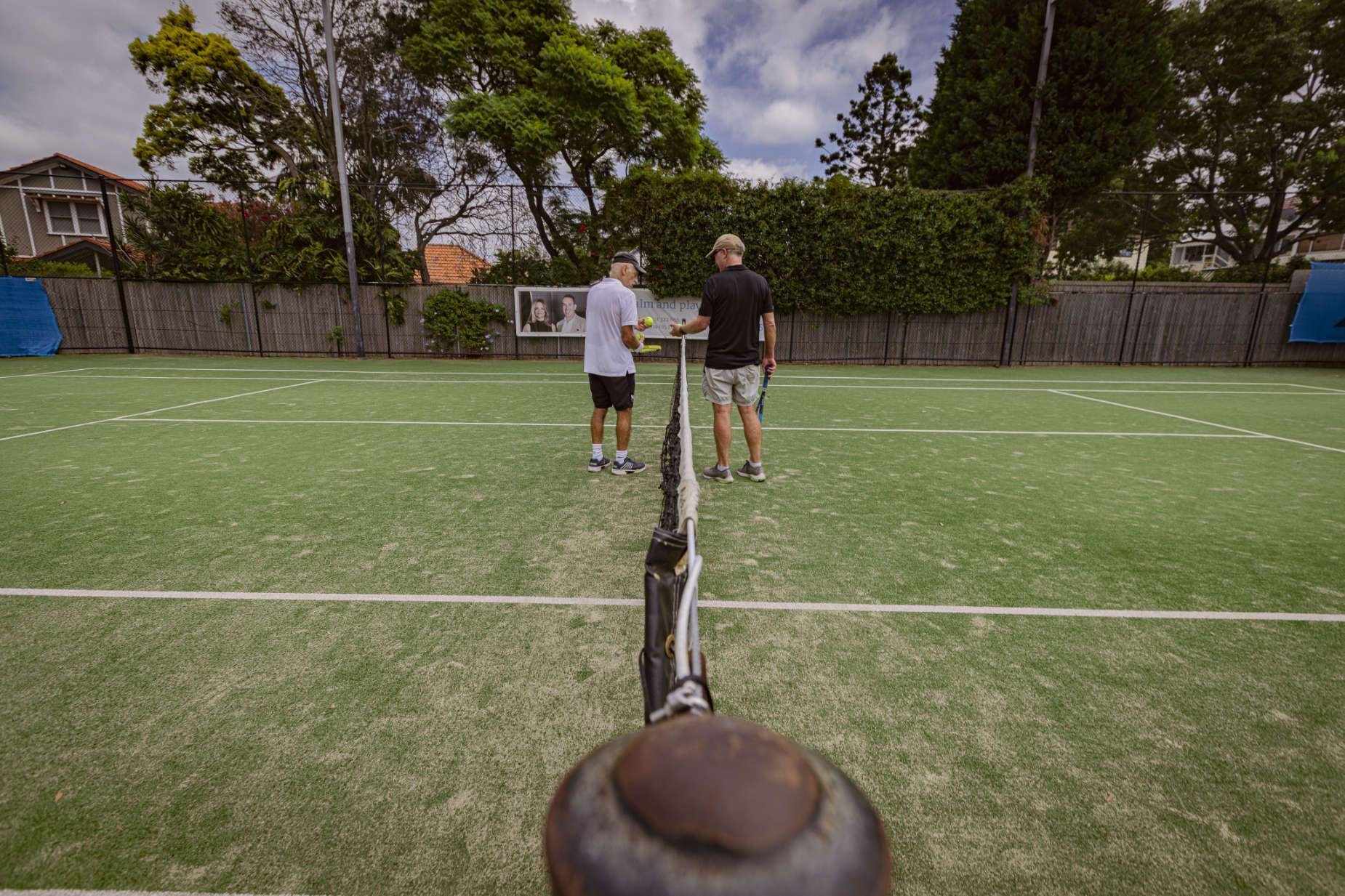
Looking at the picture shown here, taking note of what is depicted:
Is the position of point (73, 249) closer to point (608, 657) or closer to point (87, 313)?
point (87, 313)

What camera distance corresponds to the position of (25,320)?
15.6m

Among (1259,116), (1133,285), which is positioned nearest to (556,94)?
(1133,285)

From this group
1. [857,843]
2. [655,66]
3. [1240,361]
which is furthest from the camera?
[655,66]

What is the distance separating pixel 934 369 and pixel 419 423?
1338cm

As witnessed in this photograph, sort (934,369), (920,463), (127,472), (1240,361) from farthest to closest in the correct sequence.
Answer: (1240,361), (934,369), (920,463), (127,472)

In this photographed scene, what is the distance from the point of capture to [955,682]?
8.52ft

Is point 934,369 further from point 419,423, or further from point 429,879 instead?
point 429,879

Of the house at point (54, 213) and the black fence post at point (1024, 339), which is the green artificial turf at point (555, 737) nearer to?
the black fence post at point (1024, 339)

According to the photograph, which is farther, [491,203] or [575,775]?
[491,203]

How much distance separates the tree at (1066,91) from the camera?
15375 mm

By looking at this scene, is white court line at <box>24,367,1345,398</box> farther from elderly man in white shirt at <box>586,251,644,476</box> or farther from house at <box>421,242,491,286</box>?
elderly man in white shirt at <box>586,251,644,476</box>

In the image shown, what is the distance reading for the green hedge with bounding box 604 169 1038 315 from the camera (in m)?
15.6

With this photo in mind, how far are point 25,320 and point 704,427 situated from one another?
64.2 ft

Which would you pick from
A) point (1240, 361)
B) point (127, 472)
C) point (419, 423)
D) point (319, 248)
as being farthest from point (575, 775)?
point (1240, 361)
